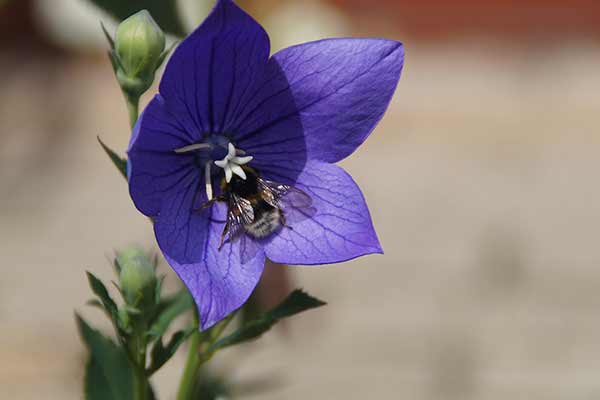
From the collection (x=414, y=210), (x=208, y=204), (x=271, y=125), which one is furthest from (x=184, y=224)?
(x=414, y=210)

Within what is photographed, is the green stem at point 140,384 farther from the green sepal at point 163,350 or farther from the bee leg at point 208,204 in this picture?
the bee leg at point 208,204

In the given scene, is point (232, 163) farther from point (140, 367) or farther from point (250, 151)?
point (140, 367)

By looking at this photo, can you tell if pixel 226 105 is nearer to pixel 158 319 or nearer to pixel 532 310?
pixel 158 319

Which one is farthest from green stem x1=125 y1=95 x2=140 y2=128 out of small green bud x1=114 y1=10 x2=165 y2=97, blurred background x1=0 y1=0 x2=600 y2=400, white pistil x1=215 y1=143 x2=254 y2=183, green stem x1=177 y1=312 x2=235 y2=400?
blurred background x1=0 y1=0 x2=600 y2=400

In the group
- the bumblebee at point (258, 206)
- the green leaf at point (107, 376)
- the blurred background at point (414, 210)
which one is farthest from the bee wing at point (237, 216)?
the blurred background at point (414, 210)

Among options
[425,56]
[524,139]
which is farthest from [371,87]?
[425,56]

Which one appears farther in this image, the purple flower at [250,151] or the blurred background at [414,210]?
the blurred background at [414,210]
